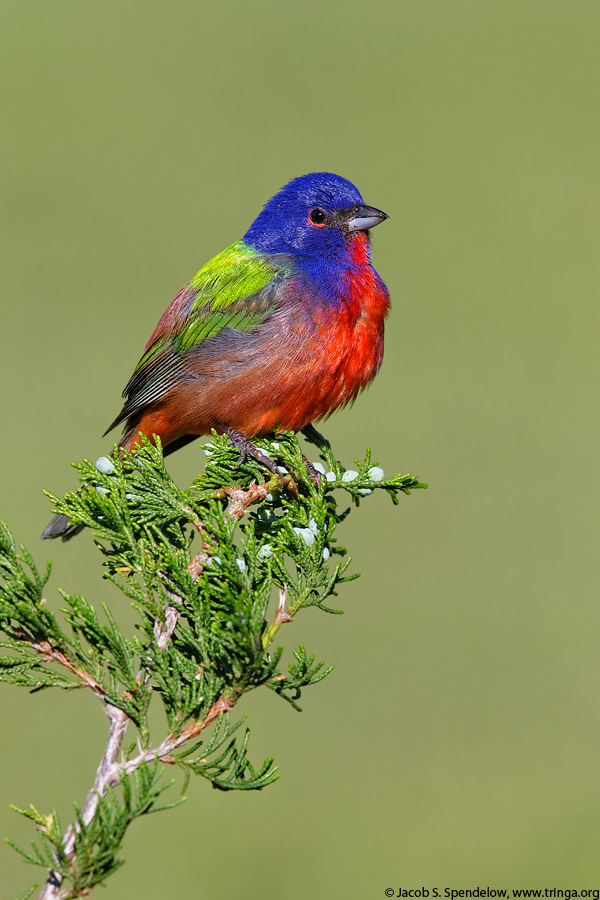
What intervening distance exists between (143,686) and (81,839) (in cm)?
41

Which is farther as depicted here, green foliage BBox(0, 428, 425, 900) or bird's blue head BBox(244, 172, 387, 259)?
bird's blue head BBox(244, 172, 387, 259)

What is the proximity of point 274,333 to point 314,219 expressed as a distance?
93 centimetres

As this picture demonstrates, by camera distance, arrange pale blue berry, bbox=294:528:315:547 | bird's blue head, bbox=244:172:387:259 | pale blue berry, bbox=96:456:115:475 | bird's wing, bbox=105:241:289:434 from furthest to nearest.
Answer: bird's blue head, bbox=244:172:387:259 < bird's wing, bbox=105:241:289:434 < pale blue berry, bbox=96:456:115:475 < pale blue berry, bbox=294:528:315:547

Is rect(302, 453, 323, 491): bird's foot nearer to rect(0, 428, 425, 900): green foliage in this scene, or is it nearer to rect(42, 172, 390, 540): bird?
rect(42, 172, 390, 540): bird

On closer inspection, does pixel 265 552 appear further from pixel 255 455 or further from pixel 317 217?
pixel 317 217

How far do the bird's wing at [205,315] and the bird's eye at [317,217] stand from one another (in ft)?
1.12

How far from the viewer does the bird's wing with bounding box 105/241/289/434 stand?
5016mm

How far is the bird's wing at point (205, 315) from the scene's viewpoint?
16.5ft

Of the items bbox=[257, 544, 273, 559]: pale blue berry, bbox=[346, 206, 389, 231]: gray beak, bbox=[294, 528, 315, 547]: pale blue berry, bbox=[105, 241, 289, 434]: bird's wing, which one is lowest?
bbox=[257, 544, 273, 559]: pale blue berry

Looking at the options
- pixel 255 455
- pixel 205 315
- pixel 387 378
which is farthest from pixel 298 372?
pixel 387 378

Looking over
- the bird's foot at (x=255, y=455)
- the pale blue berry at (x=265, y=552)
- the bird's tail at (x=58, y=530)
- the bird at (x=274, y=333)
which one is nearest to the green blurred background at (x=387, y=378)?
the bird's tail at (x=58, y=530)

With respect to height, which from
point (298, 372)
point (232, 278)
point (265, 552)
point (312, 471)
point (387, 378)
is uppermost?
point (387, 378)

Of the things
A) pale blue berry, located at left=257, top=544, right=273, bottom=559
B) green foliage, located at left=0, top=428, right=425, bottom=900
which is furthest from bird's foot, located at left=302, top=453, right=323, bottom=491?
pale blue berry, located at left=257, top=544, right=273, bottom=559

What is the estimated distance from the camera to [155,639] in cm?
253
